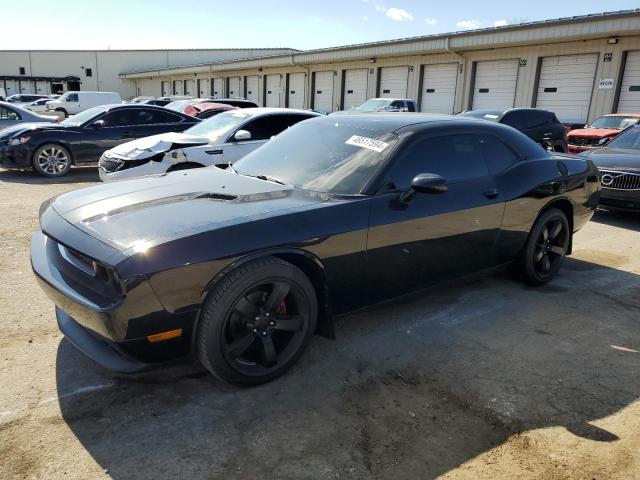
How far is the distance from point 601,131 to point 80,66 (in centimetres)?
6218

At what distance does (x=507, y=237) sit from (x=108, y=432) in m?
3.36

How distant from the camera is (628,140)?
8.52 meters

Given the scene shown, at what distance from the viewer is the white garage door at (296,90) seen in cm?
3162

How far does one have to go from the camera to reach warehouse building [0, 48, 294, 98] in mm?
59250

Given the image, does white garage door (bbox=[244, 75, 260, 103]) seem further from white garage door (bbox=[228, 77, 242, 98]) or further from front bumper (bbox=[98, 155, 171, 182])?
front bumper (bbox=[98, 155, 171, 182])

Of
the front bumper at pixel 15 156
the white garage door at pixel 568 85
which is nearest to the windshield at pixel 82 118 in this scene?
the front bumper at pixel 15 156

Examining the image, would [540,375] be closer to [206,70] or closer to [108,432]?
[108,432]

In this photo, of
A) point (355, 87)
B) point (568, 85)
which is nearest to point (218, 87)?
point (355, 87)

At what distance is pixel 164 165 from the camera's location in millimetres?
7477

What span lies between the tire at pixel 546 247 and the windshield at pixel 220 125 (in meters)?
4.97

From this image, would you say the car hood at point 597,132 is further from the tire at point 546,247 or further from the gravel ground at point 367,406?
the gravel ground at point 367,406

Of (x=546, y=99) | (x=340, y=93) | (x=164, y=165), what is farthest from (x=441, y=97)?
(x=164, y=165)

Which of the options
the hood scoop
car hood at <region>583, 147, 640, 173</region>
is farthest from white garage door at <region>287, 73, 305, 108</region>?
the hood scoop

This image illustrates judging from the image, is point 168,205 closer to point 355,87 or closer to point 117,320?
point 117,320
